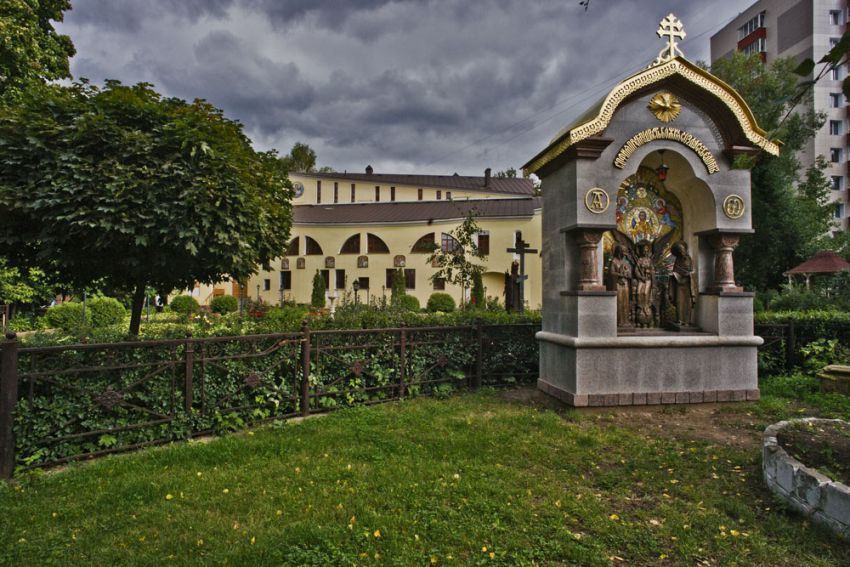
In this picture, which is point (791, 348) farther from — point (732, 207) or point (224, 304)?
point (224, 304)

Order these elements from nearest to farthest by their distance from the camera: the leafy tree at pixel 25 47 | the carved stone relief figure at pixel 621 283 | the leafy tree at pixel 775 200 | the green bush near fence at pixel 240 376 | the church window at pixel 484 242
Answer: the green bush near fence at pixel 240 376 → the carved stone relief figure at pixel 621 283 → the leafy tree at pixel 25 47 → the leafy tree at pixel 775 200 → the church window at pixel 484 242

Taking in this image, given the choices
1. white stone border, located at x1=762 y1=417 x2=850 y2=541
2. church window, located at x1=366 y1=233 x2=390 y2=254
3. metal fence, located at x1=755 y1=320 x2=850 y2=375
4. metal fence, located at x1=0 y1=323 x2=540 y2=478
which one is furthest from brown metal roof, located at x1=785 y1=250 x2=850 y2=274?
church window, located at x1=366 y1=233 x2=390 y2=254

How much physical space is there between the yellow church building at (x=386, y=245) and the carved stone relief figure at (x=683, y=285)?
20.3 meters

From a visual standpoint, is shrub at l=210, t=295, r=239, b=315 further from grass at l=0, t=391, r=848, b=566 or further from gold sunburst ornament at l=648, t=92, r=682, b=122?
gold sunburst ornament at l=648, t=92, r=682, b=122

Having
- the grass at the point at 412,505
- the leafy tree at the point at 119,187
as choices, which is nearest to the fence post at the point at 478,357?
the grass at the point at 412,505

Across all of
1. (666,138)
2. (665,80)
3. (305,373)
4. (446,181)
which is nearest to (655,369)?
(666,138)

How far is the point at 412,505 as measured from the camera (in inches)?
138

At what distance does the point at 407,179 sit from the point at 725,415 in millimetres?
37620

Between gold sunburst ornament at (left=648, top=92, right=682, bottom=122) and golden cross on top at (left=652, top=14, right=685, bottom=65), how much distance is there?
523 millimetres

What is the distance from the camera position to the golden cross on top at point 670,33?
6.60 m

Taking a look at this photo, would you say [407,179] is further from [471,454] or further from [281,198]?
[471,454]

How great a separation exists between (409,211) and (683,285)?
26.4 metres

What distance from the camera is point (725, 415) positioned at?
6016 millimetres

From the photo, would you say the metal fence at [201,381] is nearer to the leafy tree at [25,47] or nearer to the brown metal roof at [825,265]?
the leafy tree at [25,47]
